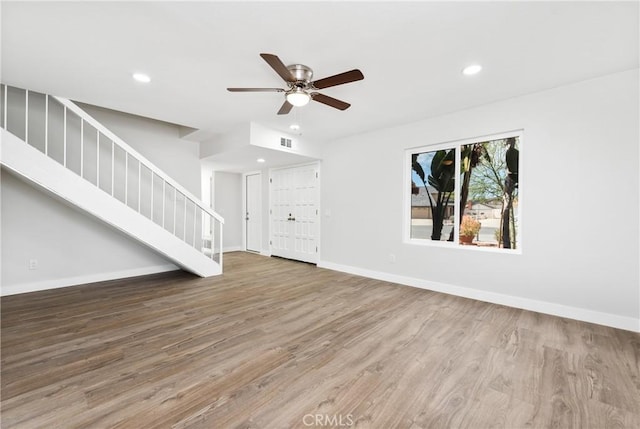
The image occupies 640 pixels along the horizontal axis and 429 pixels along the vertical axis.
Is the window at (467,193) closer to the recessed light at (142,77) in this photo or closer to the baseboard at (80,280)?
the recessed light at (142,77)

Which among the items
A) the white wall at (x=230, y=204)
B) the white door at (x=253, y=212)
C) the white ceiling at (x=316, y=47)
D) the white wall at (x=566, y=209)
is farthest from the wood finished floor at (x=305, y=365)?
the white wall at (x=230, y=204)

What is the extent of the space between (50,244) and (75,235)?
291mm

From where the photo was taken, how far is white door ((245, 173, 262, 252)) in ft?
22.9

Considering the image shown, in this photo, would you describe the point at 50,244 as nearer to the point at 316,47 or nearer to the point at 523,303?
the point at 316,47

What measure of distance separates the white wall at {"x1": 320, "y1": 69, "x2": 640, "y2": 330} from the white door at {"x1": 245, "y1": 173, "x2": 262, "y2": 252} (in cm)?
413

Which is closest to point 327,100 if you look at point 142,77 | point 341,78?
point 341,78

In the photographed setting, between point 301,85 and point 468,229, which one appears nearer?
point 301,85

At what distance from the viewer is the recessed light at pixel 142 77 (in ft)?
9.12

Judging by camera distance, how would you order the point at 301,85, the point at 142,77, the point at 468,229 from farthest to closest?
1. the point at 468,229
2. the point at 142,77
3. the point at 301,85

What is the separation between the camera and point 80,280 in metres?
4.08

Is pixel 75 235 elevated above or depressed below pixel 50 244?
above

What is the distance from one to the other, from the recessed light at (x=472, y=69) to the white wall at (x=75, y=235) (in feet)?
15.9

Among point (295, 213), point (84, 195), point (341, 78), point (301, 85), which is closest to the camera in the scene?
point (341, 78)

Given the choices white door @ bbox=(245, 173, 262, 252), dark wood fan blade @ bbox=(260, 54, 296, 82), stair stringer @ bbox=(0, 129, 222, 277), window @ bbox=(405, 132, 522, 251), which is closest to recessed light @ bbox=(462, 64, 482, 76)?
window @ bbox=(405, 132, 522, 251)
